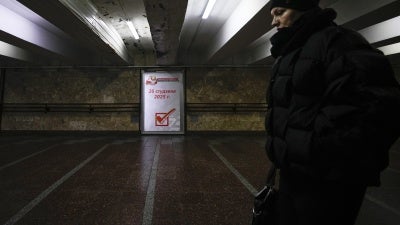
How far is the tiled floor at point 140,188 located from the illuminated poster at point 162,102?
3.96m

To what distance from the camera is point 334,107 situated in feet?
3.10

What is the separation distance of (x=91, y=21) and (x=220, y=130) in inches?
268

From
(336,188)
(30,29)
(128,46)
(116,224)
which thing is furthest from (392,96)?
(128,46)

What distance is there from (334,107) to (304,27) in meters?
0.39

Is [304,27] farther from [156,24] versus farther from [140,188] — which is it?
[156,24]

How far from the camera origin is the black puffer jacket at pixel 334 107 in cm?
89

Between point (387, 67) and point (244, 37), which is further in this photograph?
point (244, 37)

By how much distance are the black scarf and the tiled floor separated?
2047 millimetres

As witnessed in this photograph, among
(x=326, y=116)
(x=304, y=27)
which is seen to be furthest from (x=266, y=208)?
(x=304, y=27)

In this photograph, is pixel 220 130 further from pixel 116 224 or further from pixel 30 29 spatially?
pixel 116 224

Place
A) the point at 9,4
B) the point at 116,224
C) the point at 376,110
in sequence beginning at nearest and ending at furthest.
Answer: the point at 376,110
the point at 116,224
the point at 9,4

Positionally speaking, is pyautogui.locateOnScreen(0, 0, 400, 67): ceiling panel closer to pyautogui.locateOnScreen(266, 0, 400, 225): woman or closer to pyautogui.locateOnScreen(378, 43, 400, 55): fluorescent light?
pyautogui.locateOnScreen(378, 43, 400, 55): fluorescent light

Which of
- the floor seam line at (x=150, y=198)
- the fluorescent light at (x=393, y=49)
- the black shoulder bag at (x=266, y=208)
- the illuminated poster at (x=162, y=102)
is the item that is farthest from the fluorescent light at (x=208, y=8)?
the fluorescent light at (x=393, y=49)

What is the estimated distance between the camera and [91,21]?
488 centimetres
